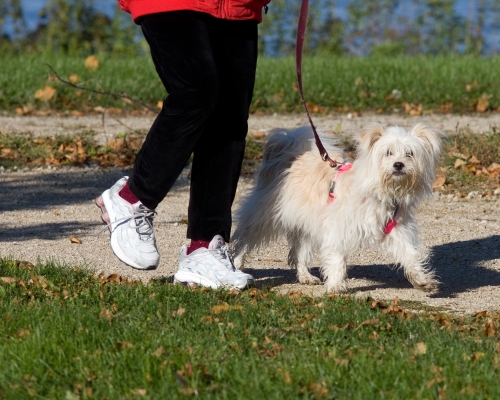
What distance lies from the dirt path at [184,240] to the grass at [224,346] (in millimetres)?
786

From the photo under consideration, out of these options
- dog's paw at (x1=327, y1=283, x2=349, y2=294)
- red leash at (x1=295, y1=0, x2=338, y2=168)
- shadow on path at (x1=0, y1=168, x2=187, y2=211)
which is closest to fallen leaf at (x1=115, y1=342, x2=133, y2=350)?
dog's paw at (x1=327, y1=283, x2=349, y2=294)

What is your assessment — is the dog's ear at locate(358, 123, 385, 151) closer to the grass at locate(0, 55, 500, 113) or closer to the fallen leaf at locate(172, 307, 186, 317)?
the fallen leaf at locate(172, 307, 186, 317)

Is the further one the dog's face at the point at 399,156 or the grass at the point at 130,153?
the grass at the point at 130,153

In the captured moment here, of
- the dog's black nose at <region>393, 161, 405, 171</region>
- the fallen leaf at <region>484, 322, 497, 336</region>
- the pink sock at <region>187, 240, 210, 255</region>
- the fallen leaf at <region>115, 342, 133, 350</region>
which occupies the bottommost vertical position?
the pink sock at <region>187, 240, 210, 255</region>

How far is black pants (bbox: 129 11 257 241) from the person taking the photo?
450cm

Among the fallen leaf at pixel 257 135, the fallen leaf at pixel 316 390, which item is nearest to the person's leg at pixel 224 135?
the fallen leaf at pixel 316 390

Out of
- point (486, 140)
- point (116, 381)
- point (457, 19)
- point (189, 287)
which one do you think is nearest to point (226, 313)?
point (189, 287)

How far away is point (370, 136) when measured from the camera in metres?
5.25

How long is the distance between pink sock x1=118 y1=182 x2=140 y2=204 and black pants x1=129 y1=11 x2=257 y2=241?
50 mm

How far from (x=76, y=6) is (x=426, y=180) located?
13452mm

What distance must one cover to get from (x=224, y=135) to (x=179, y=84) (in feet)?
1.49

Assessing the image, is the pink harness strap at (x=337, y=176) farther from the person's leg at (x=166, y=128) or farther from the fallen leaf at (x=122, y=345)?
the fallen leaf at (x=122, y=345)

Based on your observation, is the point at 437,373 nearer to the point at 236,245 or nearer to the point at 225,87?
the point at 225,87

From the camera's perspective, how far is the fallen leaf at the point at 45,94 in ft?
38.9
